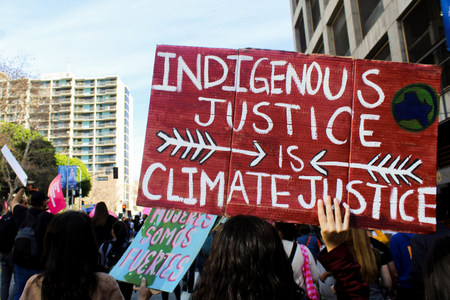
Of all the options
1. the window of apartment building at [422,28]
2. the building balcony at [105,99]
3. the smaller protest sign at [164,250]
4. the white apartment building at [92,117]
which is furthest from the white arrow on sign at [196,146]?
the building balcony at [105,99]

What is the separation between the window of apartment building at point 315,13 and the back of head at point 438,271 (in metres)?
17.4

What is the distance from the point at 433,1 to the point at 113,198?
6495 cm

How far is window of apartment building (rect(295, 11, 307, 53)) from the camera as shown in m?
20.6

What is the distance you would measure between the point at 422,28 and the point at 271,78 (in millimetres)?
9121

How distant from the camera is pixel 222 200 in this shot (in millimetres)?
2041

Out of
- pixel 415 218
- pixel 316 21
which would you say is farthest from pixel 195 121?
pixel 316 21

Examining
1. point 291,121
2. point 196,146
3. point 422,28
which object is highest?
point 422,28

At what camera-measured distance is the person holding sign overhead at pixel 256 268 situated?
1.37 meters

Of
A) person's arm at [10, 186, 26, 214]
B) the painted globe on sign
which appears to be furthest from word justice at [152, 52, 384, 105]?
person's arm at [10, 186, 26, 214]

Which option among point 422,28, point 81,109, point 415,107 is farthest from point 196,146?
point 81,109

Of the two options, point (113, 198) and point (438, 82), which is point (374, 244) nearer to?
point (438, 82)

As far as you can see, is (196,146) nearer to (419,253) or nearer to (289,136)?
(289,136)

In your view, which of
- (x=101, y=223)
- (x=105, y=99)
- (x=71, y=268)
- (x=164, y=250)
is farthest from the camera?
(x=105, y=99)

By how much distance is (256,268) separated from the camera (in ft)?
4.55
